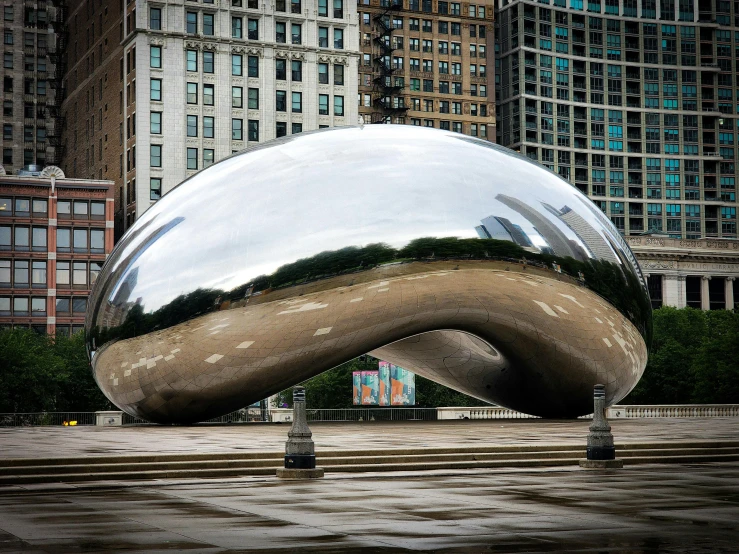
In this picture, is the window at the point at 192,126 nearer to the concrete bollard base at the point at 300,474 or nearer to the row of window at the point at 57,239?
the row of window at the point at 57,239

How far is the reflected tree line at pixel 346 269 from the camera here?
2216 centimetres

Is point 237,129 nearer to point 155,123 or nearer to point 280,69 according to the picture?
point 280,69

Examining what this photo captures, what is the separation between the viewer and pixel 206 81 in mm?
101312

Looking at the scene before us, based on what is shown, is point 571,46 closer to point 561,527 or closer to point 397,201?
point 397,201

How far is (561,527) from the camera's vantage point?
35.5ft

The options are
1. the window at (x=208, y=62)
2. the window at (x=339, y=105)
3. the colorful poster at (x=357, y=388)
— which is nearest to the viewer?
the colorful poster at (x=357, y=388)

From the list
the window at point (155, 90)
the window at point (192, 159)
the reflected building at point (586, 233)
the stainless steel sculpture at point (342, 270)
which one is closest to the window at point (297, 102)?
the window at point (192, 159)

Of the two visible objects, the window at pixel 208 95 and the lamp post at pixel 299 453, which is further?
the window at pixel 208 95

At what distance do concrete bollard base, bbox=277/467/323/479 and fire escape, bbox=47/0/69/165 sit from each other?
11328cm

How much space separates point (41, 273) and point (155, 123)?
686 inches

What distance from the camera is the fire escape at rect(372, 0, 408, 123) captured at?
132 metres

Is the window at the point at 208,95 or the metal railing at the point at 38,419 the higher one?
the window at the point at 208,95

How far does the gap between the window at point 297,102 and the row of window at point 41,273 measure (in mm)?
24222

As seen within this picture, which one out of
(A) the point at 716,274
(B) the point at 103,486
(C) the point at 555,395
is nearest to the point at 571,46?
(A) the point at 716,274
